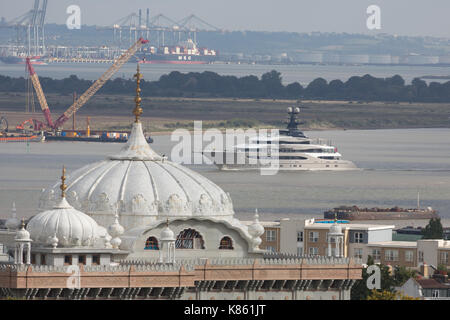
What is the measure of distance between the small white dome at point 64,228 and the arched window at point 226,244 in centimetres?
621

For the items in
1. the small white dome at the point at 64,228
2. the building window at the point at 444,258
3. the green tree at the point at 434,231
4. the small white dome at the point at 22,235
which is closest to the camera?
the small white dome at the point at 22,235

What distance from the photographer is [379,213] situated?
14350cm

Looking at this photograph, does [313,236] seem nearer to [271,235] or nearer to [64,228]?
[271,235]

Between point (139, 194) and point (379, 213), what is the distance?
66.4m

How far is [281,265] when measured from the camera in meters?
78.1

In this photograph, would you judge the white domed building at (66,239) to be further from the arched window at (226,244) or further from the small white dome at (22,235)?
the arched window at (226,244)

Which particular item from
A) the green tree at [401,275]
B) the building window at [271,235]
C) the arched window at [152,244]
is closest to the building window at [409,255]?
the building window at [271,235]

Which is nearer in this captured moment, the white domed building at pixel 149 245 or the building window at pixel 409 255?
the white domed building at pixel 149 245

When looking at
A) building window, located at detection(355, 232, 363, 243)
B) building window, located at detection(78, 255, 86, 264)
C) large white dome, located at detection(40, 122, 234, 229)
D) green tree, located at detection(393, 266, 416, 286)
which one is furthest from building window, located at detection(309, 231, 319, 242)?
building window, located at detection(78, 255, 86, 264)

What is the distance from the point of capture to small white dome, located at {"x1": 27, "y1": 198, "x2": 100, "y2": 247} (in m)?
74.0

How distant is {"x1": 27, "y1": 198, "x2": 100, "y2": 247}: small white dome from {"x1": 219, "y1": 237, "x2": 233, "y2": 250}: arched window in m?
6.21

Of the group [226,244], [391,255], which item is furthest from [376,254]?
[226,244]

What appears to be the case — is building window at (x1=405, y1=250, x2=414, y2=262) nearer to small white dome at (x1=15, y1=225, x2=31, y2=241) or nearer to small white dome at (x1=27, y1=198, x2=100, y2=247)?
small white dome at (x1=27, y1=198, x2=100, y2=247)

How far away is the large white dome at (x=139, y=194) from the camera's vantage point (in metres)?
78.1
